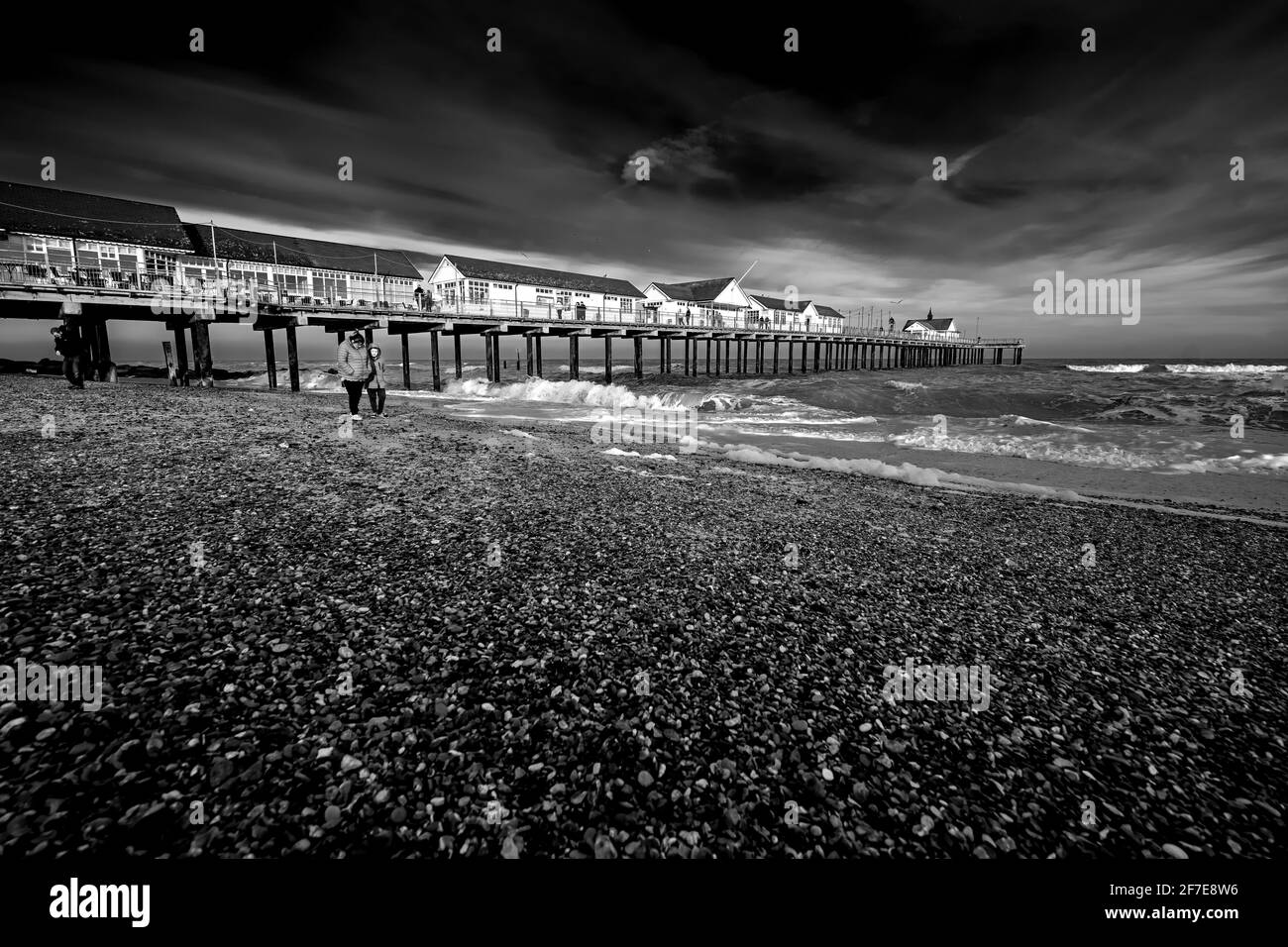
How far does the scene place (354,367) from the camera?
13.5m

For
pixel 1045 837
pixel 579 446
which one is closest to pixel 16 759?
pixel 1045 837

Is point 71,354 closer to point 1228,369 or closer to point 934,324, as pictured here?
point 1228,369

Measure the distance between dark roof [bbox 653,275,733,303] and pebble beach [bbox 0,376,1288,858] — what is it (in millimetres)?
71483

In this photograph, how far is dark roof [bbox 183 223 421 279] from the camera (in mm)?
40188

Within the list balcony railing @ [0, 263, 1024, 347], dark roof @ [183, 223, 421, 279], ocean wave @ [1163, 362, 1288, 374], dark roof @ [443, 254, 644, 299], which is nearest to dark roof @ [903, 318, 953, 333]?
ocean wave @ [1163, 362, 1288, 374]

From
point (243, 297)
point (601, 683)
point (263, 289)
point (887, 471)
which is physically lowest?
point (601, 683)

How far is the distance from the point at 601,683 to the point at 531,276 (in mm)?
56821

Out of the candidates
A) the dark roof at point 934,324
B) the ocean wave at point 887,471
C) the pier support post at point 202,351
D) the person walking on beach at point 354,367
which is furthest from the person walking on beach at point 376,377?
the dark roof at point 934,324

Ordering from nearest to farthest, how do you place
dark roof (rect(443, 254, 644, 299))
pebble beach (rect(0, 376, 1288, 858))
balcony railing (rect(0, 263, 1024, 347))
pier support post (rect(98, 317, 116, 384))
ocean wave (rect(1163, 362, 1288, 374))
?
pebble beach (rect(0, 376, 1288, 858))
balcony railing (rect(0, 263, 1024, 347))
pier support post (rect(98, 317, 116, 384))
dark roof (rect(443, 254, 644, 299))
ocean wave (rect(1163, 362, 1288, 374))

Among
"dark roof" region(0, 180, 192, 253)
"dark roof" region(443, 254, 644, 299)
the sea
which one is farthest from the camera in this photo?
"dark roof" region(443, 254, 644, 299)

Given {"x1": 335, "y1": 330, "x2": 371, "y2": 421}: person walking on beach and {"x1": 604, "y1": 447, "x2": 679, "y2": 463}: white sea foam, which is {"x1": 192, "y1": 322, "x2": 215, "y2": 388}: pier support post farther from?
{"x1": 604, "y1": 447, "x2": 679, "y2": 463}: white sea foam

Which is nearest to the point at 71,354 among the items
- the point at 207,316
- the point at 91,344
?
the point at 207,316

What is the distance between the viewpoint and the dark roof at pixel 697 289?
7412 centimetres
